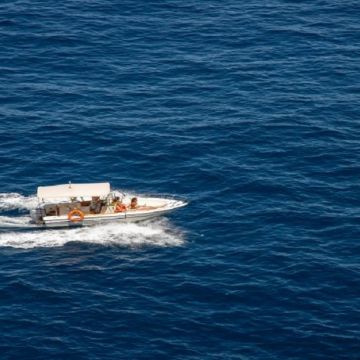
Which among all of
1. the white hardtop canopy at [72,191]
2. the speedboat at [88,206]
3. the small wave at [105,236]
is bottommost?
the small wave at [105,236]

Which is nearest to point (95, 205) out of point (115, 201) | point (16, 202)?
point (115, 201)

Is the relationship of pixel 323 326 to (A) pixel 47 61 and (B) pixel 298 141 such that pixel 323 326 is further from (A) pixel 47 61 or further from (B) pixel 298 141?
(A) pixel 47 61

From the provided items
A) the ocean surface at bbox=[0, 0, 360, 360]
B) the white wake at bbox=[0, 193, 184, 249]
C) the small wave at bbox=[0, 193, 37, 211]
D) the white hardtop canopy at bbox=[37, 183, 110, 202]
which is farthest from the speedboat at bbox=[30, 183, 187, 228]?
the ocean surface at bbox=[0, 0, 360, 360]

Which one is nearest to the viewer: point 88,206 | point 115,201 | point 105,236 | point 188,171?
point 105,236

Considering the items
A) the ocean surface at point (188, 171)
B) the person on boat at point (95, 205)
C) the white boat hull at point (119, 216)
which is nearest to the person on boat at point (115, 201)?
the white boat hull at point (119, 216)

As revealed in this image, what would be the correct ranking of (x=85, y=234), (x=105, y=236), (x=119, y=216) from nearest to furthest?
(x=105, y=236) → (x=85, y=234) → (x=119, y=216)

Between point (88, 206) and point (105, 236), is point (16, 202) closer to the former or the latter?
point (88, 206)

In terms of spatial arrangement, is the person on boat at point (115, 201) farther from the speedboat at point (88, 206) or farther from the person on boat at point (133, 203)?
the person on boat at point (133, 203)

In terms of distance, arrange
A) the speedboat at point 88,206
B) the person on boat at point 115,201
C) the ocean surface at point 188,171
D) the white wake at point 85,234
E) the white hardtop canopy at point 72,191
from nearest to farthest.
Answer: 1. the ocean surface at point 188,171
2. the white wake at point 85,234
3. the white hardtop canopy at point 72,191
4. the speedboat at point 88,206
5. the person on boat at point 115,201
